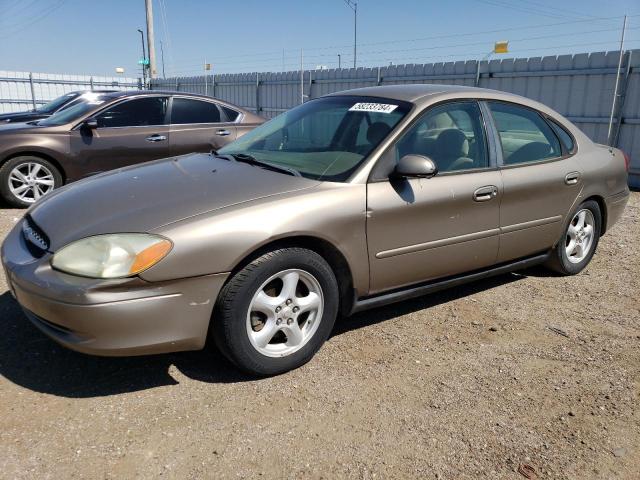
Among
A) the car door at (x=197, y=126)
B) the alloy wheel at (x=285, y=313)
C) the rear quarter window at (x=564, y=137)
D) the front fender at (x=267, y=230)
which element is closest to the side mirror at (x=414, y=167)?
the front fender at (x=267, y=230)

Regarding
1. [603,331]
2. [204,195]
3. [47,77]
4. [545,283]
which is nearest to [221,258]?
[204,195]

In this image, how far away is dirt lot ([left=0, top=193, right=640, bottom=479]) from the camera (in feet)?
7.73

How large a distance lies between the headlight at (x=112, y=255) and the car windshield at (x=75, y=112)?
5.09 metres

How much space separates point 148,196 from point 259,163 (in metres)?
0.78

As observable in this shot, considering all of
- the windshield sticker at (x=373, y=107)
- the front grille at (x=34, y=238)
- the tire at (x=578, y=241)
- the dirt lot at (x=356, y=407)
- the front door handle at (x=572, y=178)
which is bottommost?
the dirt lot at (x=356, y=407)

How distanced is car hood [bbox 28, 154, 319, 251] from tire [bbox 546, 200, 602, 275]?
2.54 metres

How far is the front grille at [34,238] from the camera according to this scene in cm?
280

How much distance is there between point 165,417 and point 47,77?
Result: 2108 cm

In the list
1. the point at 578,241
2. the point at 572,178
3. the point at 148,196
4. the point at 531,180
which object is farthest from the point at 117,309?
the point at 578,241

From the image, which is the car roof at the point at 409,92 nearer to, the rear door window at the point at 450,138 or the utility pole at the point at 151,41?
the rear door window at the point at 450,138

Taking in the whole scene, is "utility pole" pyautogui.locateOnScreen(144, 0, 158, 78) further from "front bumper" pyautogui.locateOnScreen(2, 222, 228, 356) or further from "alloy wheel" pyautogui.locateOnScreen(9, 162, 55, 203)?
"front bumper" pyautogui.locateOnScreen(2, 222, 228, 356)

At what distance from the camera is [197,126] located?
7.59 metres

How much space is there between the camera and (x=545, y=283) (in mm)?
4691

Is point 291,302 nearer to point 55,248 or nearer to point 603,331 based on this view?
point 55,248
